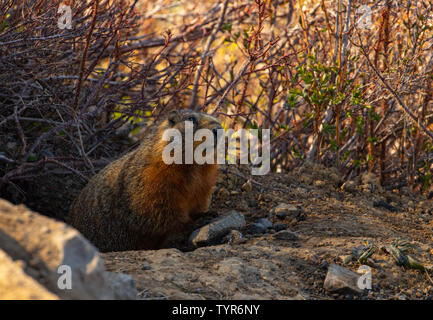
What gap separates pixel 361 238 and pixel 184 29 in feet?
18.2

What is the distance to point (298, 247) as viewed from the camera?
4.29 metres

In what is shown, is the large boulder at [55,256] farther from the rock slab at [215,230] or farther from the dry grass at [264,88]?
the dry grass at [264,88]

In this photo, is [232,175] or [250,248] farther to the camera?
[232,175]

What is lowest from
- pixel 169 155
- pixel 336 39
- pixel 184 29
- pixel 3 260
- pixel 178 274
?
pixel 178 274

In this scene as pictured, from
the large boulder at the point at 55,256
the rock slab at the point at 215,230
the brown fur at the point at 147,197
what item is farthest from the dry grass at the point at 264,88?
the large boulder at the point at 55,256

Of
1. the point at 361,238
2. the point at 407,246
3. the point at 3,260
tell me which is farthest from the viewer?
the point at 361,238

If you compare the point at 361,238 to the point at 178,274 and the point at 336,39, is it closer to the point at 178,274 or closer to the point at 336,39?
the point at 178,274

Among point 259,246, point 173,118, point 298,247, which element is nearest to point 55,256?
point 259,246

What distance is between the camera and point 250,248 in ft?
13.5

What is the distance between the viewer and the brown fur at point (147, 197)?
479 cm

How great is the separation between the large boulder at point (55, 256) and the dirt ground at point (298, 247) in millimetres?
736

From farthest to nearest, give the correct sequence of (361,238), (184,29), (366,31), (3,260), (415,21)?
(184,29), (366,31), (415,21), (361,238), (3,260)

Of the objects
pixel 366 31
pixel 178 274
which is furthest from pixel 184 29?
pixel 178 274

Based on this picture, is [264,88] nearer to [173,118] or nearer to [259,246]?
[173,118]
